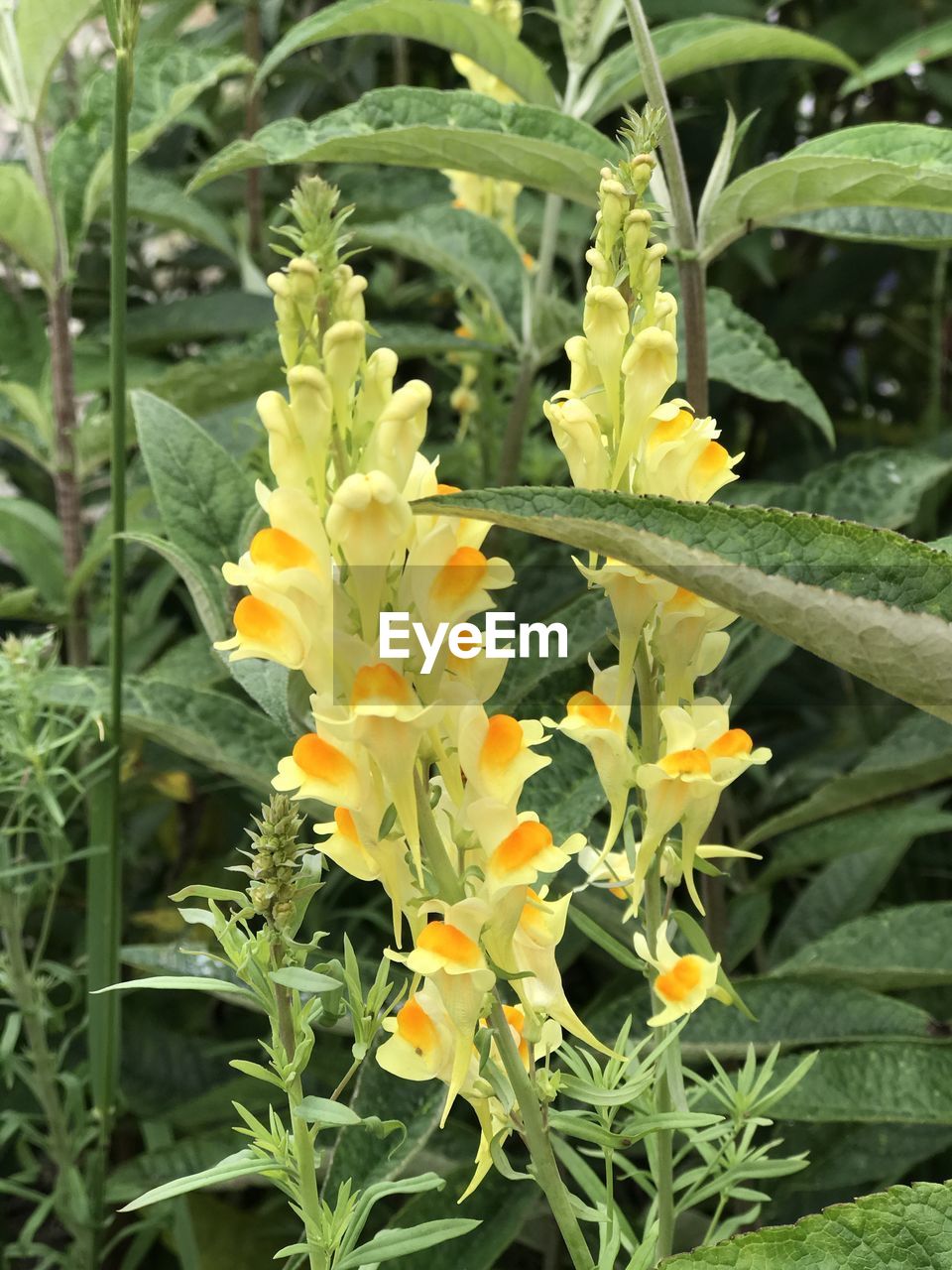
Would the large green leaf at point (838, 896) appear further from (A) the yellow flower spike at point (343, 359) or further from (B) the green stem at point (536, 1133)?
(A) the yellow flower spike at point (343, 359)

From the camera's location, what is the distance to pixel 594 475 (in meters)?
0.44

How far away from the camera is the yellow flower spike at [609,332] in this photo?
41 centimetres

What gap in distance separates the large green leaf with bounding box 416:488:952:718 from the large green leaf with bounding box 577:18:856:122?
19.1 inches

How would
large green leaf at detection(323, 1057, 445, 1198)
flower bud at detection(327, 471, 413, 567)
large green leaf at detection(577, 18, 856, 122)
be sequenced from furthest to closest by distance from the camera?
large green leaf at detection(577, 18, 856, 122)
large green leaf at detection(323, 1057, 445, 1198)
flower bud at detection(327, 471, 413, 567)

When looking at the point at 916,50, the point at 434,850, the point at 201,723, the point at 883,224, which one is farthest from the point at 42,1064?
the point at 916,50

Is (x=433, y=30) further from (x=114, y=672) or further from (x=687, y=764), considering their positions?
(x=687, y=764)

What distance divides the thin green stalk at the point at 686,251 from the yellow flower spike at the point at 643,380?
0.80ft

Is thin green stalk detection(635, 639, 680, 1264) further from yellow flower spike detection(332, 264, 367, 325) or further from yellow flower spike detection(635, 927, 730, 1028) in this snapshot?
yellow flower spike detection(332, 264, 367, 325)

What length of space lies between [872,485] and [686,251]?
0.86ft

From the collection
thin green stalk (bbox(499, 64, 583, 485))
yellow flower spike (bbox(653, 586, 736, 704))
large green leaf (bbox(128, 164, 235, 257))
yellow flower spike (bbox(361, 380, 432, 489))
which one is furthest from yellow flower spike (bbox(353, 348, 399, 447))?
large green leaf (bbox(128, 164, 235, 257))

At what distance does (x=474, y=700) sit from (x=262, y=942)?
9cm

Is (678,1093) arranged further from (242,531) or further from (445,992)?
(242,531)

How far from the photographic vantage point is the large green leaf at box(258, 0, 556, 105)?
2.39 ft

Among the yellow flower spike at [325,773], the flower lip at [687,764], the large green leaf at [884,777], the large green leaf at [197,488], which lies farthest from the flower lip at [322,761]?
the large green leaf at [884,777]
